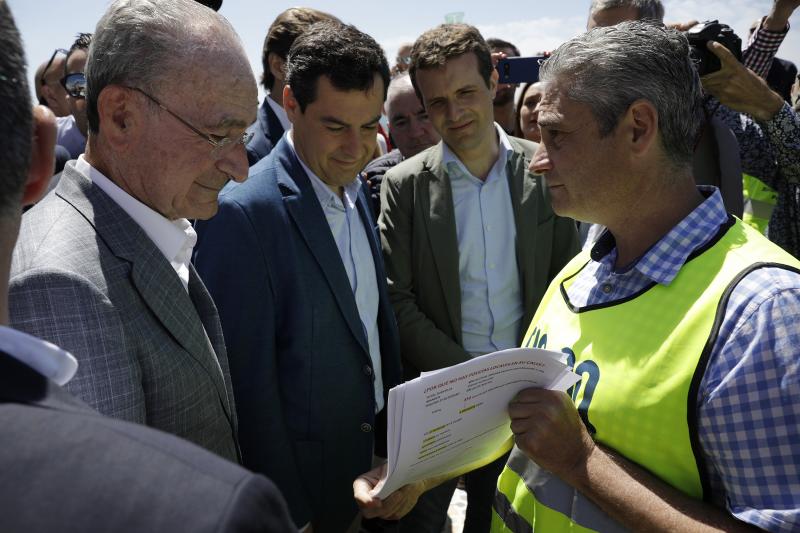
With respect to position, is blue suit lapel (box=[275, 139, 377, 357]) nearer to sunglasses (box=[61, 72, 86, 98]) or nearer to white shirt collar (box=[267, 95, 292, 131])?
white shirt collar (box=[267, 95, 292, 131])

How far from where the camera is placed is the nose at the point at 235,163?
1.80 m

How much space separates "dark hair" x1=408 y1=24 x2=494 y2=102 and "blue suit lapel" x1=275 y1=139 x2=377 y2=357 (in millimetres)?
1080

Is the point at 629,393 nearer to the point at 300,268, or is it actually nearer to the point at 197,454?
the point at 197,454

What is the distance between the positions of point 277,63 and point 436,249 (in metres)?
1.82

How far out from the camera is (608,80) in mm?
1613

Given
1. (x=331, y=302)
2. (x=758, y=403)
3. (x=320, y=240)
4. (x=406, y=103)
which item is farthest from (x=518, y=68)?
(x=758, y=403)

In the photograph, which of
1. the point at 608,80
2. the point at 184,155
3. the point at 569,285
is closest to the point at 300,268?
the point at 184,155

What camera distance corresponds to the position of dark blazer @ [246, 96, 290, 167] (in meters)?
3.50

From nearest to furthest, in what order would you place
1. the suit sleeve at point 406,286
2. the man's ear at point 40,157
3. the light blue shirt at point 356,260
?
the man's ear at point 40,157 < the light blue shirt at point 356,260 < the suit sleeve at point 406,286

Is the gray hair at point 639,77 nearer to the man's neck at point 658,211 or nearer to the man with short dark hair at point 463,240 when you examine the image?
the man's neck at point 658,211

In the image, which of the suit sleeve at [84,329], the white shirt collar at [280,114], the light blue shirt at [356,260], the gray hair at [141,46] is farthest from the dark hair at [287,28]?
the suit sleeve at [84,329]

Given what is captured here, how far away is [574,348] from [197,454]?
1.15 m

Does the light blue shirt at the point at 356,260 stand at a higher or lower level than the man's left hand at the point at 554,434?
lower

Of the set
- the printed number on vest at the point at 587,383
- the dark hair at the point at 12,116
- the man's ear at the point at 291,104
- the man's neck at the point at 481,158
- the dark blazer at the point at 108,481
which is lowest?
the man's neck at the point at 481,158
